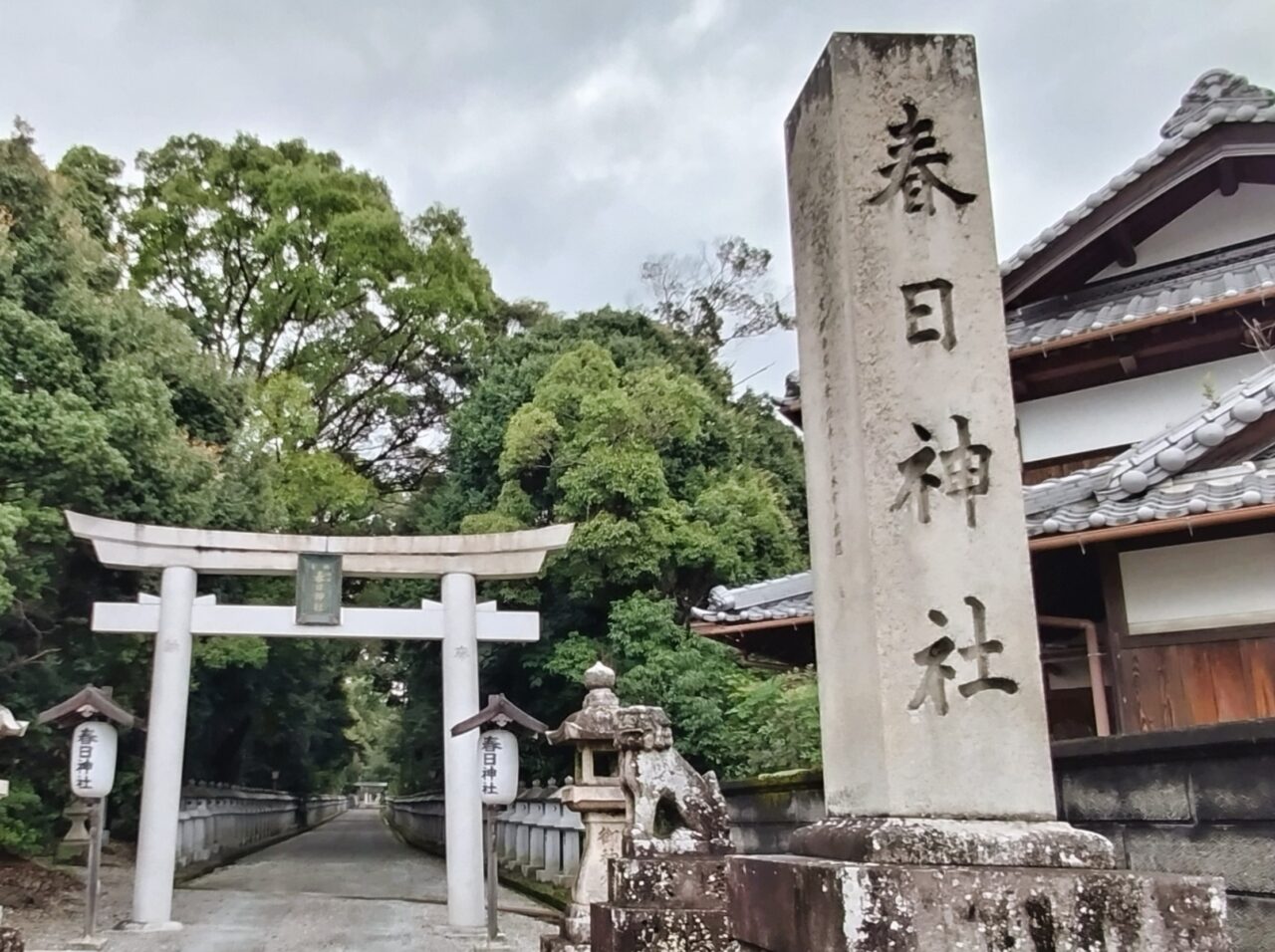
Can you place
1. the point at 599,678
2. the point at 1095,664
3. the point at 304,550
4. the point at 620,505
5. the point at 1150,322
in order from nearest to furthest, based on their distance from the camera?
the point at 1095,664 < the point at 1150,322 < the point at 599,678 < the point at 304,550 < the point at 620,505

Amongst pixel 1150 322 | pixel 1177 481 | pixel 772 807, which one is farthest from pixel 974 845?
pixel 1150 322

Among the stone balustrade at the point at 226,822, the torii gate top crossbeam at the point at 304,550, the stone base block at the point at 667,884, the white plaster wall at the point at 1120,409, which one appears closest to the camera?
the stone base block at the point at 667,884

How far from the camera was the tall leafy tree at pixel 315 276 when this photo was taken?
26.0m

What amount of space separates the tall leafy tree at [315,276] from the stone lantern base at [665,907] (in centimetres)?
2094

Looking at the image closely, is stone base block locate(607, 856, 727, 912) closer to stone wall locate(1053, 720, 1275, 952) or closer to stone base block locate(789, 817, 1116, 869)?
stone wall locate(1053, 720, 1275, 952)

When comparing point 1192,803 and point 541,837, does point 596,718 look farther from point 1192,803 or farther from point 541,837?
point 541,837

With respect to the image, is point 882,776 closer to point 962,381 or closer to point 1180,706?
point 962,381

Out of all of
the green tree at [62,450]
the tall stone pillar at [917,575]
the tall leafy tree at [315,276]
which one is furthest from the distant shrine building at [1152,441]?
the tall leafy tree at [315,276]

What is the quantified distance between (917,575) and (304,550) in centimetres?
1335

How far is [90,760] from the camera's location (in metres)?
12.7

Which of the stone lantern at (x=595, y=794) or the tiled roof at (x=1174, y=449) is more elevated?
the tiled roof at (x=1174, y=449)

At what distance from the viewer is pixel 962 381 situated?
12.0ft

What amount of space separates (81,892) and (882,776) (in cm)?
1620

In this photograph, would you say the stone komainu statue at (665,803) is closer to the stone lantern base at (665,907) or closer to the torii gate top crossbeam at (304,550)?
the stone lantern base at (665,907)
